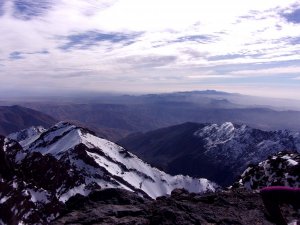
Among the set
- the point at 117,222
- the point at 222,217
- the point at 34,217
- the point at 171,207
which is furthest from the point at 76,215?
the point at 34,217

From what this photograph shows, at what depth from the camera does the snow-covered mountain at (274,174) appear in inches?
A: 4149

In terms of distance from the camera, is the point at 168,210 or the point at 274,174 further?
the point at 274,174

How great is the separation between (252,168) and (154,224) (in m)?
114

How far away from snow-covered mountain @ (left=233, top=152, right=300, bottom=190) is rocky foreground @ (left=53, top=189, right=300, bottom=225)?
263 ft

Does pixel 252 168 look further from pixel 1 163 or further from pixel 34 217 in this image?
pixel 1 163

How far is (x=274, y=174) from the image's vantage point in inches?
4555

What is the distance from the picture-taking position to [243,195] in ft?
83.3

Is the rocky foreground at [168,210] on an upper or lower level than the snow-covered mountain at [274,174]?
upper

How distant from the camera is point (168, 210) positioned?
69.4 feet

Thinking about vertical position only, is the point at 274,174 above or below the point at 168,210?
below

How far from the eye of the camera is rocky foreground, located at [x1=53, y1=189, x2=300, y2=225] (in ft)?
67.5

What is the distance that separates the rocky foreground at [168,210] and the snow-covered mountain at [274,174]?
8002 centimetres

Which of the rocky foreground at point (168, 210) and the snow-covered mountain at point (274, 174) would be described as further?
the snow-covered mountain at point (274, 174)

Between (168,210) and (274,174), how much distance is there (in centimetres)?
10207
